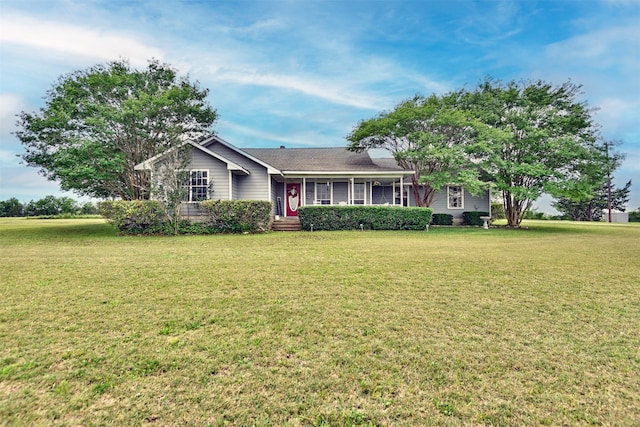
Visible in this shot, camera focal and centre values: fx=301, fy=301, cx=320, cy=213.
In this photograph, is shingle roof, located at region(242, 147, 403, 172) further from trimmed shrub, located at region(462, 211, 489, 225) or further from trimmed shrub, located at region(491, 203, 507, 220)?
trimmed shrub, located at region(491, 203, 507, 220)

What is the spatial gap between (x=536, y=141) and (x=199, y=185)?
19.0 meters

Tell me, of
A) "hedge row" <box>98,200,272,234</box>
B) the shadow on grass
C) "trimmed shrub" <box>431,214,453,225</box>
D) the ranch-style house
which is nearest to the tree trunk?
the ranch-style house

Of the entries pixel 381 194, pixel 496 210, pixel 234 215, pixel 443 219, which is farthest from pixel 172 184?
pixel 496 210

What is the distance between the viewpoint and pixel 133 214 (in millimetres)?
13508

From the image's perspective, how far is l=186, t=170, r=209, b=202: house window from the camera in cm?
1584

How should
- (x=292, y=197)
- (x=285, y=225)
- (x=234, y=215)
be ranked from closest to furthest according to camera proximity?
(x=234, y=215) → (x=285, y=225) → (x=292, y=197)

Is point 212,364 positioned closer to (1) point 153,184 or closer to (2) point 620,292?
(2) point 620,292

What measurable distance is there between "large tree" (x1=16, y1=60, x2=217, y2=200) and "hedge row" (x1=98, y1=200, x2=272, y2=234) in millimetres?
2364

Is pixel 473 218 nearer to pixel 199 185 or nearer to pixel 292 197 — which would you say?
pixel 292 197

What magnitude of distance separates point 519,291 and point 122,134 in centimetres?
1912

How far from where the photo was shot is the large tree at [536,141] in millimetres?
16781

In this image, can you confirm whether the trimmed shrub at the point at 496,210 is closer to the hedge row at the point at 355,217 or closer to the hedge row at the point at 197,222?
the hedge row at the point at 355,217

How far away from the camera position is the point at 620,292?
4949 mm

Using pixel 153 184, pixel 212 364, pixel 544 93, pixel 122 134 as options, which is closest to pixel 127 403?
pixel 212 364
